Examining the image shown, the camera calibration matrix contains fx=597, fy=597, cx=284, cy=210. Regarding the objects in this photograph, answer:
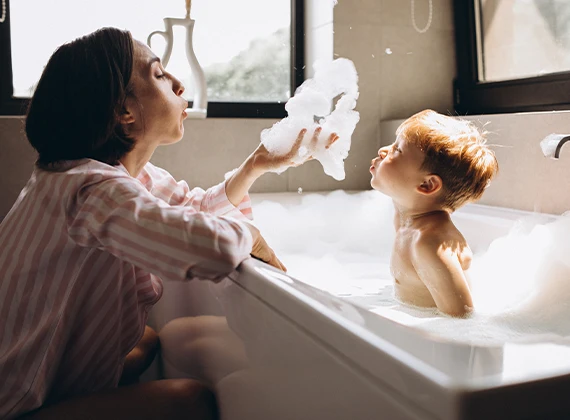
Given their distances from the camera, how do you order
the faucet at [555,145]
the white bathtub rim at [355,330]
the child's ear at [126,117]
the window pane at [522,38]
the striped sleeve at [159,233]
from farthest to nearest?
the window pane at [522,38], the faucet at [555,145], the child's ear at [126,117], the striped sleeve at [159,233], the white bathtub rim at [355,330]

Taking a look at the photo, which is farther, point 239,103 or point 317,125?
point 239,103

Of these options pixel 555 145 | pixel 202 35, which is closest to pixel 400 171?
pixel 555 145

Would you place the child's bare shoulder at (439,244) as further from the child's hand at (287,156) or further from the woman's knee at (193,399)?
the woman's knee at (193,399)

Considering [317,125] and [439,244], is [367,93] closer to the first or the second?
[317,125]

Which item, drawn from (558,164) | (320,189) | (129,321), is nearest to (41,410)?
(129,321)

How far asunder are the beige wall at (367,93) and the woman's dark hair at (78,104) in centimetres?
104

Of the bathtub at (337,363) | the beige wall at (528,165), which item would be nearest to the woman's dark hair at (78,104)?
the bathtub at (337,363)

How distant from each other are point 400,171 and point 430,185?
0.08 meters

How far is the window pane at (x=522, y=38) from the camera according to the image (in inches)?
75.1

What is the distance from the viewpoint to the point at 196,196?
4.82 ft

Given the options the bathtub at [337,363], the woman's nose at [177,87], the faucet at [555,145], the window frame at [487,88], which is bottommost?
the bathtub at [337,363]

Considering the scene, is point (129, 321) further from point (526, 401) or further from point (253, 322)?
point (526, 401)

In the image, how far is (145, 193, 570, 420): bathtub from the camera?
0.46m

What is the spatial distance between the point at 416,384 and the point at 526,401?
83 millimetres
